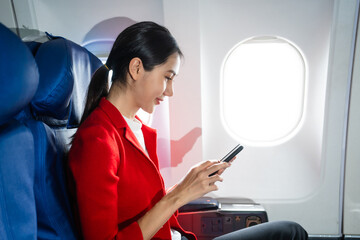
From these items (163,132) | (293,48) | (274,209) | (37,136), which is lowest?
(274,209)

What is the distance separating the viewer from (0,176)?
512 mm

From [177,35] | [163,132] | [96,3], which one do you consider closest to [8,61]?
[177,35]

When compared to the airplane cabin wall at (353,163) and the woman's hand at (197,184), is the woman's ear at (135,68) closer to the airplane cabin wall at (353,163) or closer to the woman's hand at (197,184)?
the woman's hand at (197,184)

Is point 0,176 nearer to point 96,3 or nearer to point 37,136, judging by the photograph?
point 37,136

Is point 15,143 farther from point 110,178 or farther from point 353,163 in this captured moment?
point 353,163

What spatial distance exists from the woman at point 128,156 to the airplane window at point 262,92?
38.7 inches

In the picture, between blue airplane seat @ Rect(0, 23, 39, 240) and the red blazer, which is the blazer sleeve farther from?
blue airplane seat @ Rect(0, 23, 39, 240)

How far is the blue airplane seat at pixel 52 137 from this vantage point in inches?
24.9

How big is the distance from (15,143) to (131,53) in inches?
22.2

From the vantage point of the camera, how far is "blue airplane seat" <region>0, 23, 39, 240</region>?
0.44 m

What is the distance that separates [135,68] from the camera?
0.96 metres


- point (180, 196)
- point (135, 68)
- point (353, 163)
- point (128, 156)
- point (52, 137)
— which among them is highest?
point (135, 68)

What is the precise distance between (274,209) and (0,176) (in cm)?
204

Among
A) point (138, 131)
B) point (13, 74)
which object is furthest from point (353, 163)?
point (13, 74)
